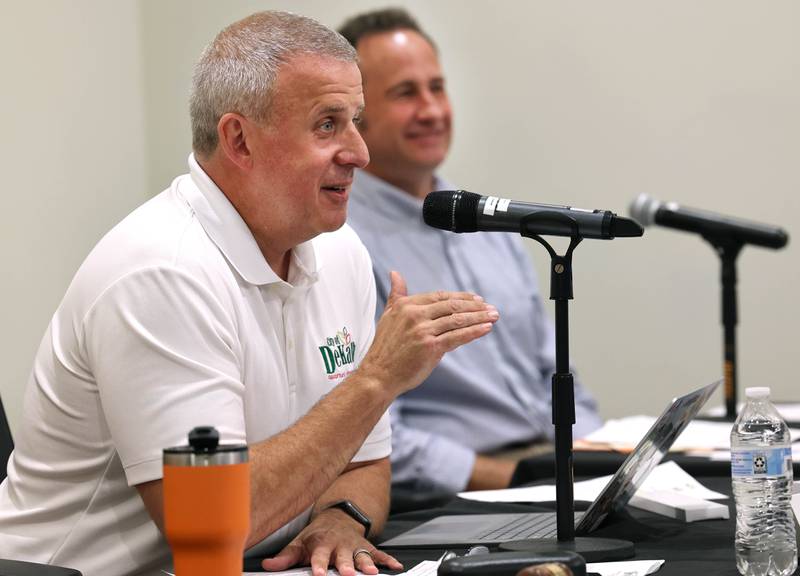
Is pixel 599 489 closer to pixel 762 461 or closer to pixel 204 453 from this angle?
pixel 762 461

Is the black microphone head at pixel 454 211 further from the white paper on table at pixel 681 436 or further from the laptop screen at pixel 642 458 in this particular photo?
the white paper on table at pixel 681 436

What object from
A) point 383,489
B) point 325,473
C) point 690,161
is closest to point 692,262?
point 690,161

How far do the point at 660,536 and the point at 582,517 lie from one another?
0.12 meters

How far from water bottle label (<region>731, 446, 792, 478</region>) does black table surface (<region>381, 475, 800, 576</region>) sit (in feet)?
0.41

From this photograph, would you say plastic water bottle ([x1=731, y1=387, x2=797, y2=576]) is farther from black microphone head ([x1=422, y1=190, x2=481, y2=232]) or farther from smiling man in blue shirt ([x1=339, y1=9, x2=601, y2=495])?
smiling man in blue shirt ([x1=339, y1=9, x2=601, y2=495])

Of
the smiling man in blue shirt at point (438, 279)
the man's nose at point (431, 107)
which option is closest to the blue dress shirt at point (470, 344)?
the smiling man in blue shirt at point (438, 279)

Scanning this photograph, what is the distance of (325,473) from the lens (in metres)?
1.52

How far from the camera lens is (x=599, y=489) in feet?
6.07

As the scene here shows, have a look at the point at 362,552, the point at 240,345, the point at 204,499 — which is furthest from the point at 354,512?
the point at 204,499

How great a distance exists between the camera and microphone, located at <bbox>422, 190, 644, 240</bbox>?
1411 millimetres

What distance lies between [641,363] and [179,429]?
9.00 feet

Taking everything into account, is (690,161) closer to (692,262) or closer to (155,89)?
(692,262)

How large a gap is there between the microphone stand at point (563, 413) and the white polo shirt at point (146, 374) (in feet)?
1.16

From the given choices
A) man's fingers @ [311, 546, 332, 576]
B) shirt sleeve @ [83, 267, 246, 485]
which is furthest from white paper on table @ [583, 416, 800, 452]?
shirt sleeve @ [83, 267, 246, 485]
